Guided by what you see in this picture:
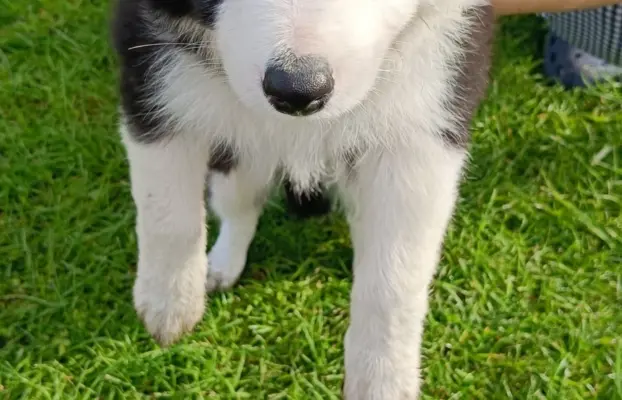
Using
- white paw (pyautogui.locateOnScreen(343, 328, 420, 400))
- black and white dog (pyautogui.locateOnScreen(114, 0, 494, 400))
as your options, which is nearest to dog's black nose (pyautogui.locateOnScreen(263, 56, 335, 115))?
black and white dog (pyautogui.locateOnScreen(114, 0, 494, 400))

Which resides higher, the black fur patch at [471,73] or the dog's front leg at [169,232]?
the black fur patch at [471,73]

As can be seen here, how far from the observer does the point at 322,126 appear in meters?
1.82

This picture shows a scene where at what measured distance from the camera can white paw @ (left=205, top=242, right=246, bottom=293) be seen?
252cm

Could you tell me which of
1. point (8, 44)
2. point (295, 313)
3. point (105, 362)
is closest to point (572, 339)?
point (295, 313)

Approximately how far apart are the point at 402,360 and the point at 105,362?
0.86 metres

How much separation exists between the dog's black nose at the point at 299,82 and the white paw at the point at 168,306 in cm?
99

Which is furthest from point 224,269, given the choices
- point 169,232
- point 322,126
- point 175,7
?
point 175,7

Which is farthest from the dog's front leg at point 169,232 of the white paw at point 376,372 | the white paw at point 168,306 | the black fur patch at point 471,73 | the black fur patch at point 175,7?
the black fur patch at point 471,73

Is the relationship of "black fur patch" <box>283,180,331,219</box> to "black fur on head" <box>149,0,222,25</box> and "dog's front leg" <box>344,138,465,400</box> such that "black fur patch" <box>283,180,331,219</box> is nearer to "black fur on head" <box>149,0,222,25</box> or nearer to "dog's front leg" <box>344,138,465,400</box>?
"dog's front leg" <box>344,138,465,400</box>

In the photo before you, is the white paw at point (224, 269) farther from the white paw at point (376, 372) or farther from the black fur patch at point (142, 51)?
the black fur patch at point (142, 51)

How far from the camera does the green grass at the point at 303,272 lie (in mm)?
2316

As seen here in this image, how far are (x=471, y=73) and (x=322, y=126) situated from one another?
36cm

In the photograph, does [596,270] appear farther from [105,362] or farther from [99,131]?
[99,131]

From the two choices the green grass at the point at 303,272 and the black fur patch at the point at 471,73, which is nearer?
the black fur patch at the point at 471,73
